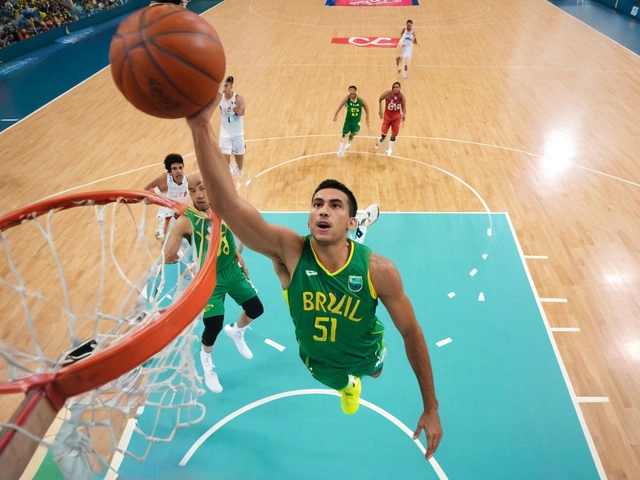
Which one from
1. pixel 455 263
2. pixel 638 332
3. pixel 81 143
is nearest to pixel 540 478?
pixel 638 332

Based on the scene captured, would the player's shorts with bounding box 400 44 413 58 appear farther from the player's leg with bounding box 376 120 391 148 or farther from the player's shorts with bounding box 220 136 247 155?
the player's shorts with bounding box 220 136 247 155

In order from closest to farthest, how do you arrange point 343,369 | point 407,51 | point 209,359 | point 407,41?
point 343,369
point 209,359
point 407,41
point 407,51

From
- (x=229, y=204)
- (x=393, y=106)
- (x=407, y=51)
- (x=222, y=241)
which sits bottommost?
(x=407, y=51)

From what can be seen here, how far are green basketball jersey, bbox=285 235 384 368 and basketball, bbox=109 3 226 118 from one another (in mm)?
993

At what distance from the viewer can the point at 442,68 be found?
12953mm

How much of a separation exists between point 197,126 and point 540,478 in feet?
11.6

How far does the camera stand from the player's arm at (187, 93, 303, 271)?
198 centimetres

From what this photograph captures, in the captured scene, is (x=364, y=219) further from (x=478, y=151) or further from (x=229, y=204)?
(x=478, y=151)

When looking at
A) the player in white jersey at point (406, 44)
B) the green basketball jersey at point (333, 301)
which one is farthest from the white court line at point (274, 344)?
the player in white jersey at point (406, 44)

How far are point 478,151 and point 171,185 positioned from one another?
Answer: 5.50 meters

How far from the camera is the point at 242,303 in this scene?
4348 millimetres

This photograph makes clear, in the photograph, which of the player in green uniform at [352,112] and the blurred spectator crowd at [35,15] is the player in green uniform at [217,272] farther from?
the blurred spectator crowd at [35,15]

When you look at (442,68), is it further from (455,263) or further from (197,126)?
(197,126)

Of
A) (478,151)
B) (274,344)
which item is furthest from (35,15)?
(274,344)
